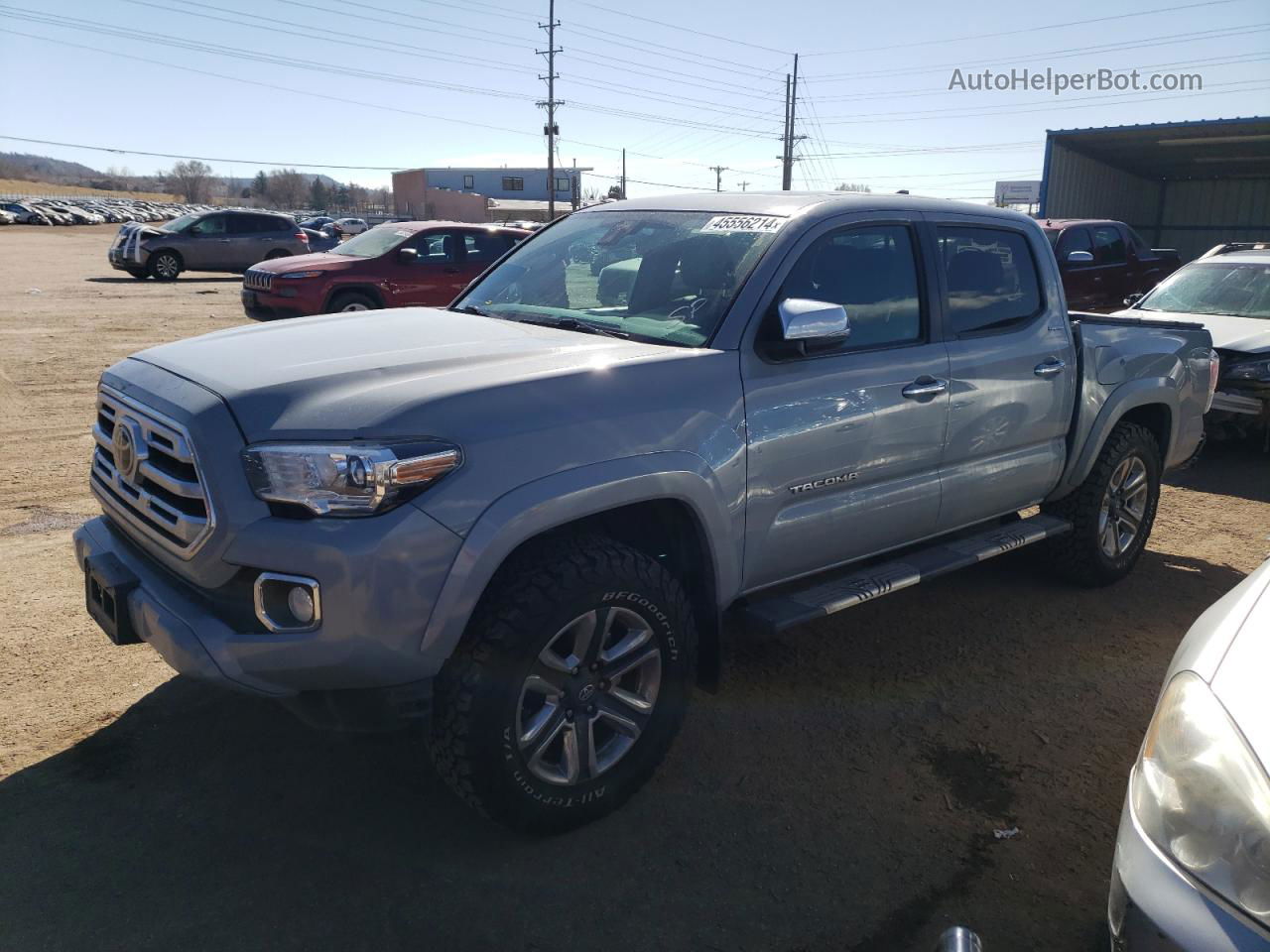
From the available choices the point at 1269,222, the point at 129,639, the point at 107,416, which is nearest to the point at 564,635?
the point at 129,639

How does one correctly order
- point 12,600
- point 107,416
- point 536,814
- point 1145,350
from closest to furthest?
point 536,814 → point 107,416 → point 12,600 → point 1145,350

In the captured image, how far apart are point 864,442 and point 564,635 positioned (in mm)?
1417

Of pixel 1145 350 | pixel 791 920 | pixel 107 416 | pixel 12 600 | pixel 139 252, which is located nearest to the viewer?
pixel 791 920

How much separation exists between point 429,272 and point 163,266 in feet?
45.0

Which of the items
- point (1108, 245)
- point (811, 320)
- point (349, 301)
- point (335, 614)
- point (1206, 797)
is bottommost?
point (1206, 797)

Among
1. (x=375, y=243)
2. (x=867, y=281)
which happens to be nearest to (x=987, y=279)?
(x=867, y=281)

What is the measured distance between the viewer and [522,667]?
111 inches

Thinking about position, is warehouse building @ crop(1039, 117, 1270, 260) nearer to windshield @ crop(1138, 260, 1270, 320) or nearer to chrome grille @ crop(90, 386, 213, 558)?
windshield @ crop(1138, 260, 1270, 320)

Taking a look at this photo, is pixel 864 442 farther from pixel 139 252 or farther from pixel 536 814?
pixel 139 252

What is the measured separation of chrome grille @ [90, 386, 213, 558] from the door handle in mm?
2528

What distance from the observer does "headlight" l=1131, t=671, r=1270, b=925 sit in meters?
1.79

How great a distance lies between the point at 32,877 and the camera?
2.83m

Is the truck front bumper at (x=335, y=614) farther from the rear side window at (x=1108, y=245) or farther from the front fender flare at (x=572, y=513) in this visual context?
the rear side window at (x=1108, y=245)

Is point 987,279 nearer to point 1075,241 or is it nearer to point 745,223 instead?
point 745,223
